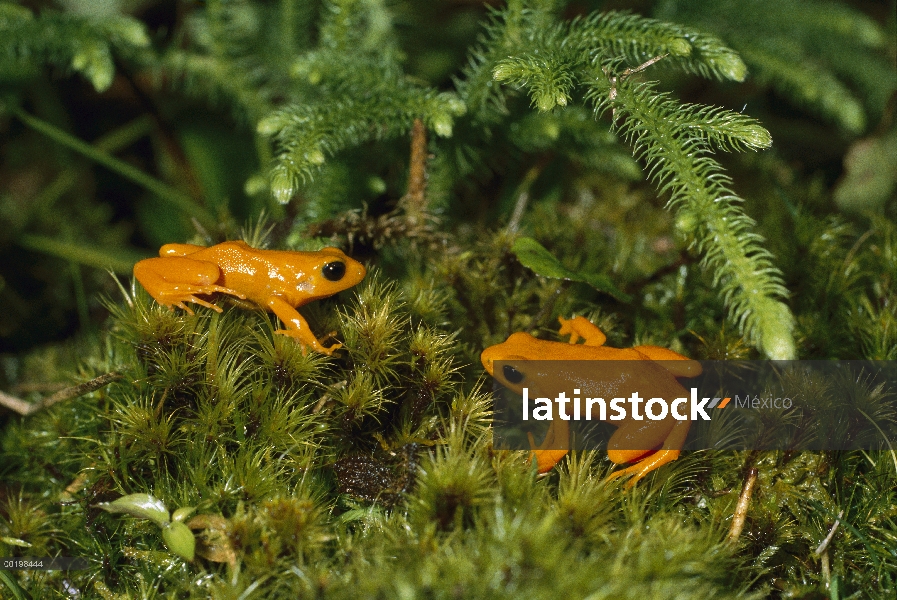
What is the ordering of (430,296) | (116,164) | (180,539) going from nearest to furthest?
1. (180,539)
2. (430,296)
3. (116,164)

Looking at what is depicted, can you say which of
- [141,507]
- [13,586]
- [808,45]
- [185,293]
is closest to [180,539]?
[141,507]

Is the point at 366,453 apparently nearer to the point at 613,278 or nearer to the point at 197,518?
the point at 197,518

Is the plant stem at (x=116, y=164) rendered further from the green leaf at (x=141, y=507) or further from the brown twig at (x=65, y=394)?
the green leaf at (x=141, y=507)

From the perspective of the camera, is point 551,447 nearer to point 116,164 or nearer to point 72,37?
point 116,164

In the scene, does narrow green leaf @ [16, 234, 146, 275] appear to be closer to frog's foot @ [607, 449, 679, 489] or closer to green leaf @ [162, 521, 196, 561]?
green leaf @ [162, 521, 196, 561]

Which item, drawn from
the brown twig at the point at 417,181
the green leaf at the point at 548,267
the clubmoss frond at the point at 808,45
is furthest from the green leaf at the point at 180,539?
the clubmoss frond at the point at 808,45

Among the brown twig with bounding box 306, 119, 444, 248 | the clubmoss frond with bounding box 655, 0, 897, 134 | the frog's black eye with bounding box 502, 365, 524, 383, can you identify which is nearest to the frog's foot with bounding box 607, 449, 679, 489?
the frog's black eye with bounding box 502, 365, 524, 383

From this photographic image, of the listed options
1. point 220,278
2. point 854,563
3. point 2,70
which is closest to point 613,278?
point 854,563
